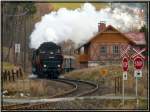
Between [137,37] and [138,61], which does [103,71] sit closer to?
[138,61]

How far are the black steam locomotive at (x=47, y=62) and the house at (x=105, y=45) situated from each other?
3.03 ft

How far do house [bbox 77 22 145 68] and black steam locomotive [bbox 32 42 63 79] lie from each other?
0.92 m

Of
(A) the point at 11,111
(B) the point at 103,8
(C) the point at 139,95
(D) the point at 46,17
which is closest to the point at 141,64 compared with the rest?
Answer: (C) the point at 139,95

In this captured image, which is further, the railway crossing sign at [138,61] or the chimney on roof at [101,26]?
the chimney on roof at [101,26]

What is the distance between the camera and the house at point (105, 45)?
18.5 m

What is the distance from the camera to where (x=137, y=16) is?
61.1 ft

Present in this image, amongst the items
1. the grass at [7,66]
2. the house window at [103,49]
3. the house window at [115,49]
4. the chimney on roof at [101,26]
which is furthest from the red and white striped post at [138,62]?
the grass at [7,66]

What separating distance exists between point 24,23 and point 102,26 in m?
3.02

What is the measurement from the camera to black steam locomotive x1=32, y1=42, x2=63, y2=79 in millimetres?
18984

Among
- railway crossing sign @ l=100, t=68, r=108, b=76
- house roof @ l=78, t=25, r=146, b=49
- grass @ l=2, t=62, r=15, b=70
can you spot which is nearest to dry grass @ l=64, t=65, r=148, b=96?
railway crossing sign @ l=100, t=68, r=108, b=76

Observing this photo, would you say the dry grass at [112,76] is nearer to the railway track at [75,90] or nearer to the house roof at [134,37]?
the railway track at [75,90]

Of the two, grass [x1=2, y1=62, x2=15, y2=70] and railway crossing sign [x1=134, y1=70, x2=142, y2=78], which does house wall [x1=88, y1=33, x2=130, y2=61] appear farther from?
grass [x1=2, y1=62, x2=15, y2=70]

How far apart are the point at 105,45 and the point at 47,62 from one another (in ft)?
8.32

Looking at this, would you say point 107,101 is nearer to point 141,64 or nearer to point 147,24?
point 141,64
